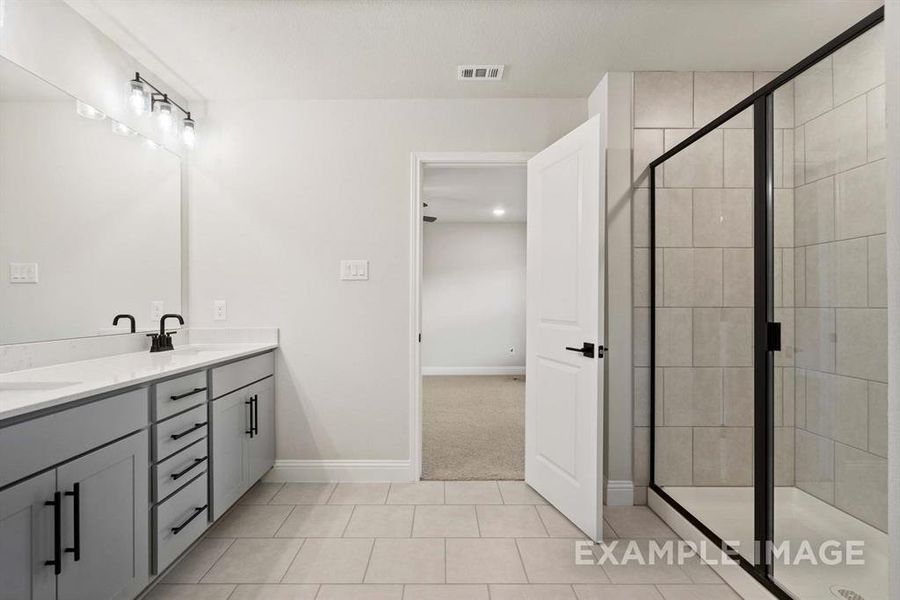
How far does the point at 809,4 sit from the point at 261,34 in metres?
2.52

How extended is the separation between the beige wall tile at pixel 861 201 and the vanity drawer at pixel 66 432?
108 inches

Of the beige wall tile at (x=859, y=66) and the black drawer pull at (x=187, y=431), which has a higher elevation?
the beige wall tile at (x=859, y=66)

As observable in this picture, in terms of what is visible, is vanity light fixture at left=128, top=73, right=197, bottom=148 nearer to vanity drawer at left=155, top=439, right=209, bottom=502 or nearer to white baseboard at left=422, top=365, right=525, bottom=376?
vanity drawer at left=155, top=439, right=209, bottom=502

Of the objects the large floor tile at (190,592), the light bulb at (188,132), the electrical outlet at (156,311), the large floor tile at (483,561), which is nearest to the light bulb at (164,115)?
the light bulb at (188,132)

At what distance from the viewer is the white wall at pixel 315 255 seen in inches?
114

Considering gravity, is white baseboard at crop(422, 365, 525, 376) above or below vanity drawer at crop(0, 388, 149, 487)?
below

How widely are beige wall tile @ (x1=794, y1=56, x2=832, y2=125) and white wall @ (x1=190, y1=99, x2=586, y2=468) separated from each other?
2.00 metres

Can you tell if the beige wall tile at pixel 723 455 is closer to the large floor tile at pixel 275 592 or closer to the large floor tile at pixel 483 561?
the large floor tile at pixel 483 561

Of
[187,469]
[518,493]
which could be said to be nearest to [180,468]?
[187,469]

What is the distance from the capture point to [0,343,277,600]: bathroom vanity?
1.17 metres

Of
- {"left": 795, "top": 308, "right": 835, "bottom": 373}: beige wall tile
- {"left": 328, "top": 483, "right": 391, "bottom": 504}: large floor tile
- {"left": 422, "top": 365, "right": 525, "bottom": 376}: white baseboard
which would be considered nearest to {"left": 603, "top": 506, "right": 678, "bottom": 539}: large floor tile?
{"left": 795, "top": 308, "right": 835, "bottom": 373}: beige wall tile

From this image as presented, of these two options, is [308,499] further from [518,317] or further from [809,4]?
[518,317]

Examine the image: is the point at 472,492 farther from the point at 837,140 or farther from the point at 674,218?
the point at 837,140

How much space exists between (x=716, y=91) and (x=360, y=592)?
3113mm
